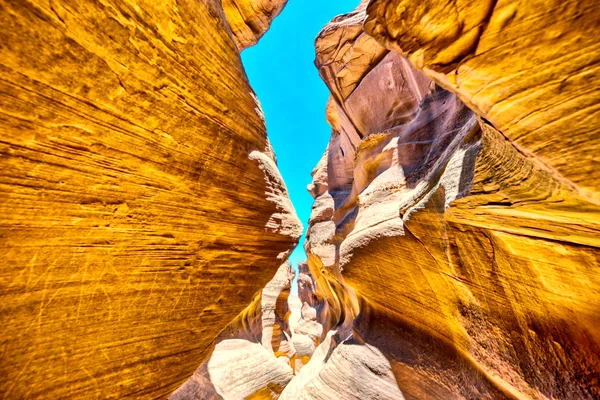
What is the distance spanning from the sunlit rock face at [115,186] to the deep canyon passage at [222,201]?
2 cm

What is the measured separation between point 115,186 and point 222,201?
1452mm

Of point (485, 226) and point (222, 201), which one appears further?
point (222, 201)

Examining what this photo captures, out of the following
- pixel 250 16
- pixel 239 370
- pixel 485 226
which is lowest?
pixel 239 370

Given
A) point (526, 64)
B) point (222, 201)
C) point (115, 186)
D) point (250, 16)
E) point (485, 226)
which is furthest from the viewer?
point (250, 16)

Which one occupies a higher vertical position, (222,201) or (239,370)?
(222,201)

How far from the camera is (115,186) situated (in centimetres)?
270

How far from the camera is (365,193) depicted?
8055mm

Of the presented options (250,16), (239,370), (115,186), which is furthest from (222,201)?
(250,16)

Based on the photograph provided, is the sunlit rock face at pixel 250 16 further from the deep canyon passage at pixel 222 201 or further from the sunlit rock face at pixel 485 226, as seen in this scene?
the deep canyon passage at pixel 222 201

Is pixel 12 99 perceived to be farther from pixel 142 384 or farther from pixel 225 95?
pixel 142 384

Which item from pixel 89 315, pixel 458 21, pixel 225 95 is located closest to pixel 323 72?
pixel 225 95

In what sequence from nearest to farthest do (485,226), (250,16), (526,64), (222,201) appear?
(526,64), (485,226), (222,201), (250,16)

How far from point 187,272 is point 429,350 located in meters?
5.77

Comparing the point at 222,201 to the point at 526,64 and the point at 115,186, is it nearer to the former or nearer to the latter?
the point at 115,186
